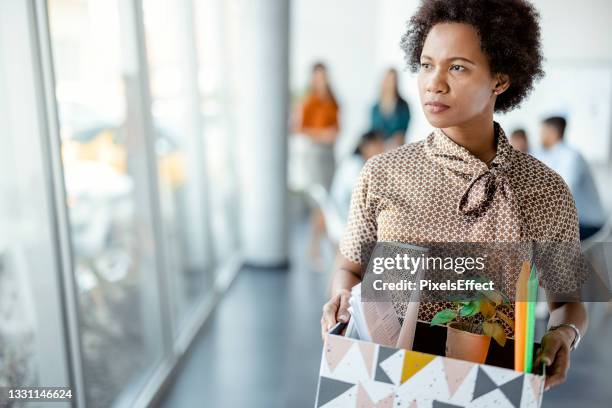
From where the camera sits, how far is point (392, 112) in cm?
541

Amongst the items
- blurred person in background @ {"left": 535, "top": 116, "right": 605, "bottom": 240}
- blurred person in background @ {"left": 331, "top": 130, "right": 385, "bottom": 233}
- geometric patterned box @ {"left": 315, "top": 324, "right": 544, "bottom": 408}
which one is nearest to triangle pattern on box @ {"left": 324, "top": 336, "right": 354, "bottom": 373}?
geometric patterned box @ {"left": 315, "top": 324, "right": 544, "bottom": 408}

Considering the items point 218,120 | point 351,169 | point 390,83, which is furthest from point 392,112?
point 218,120

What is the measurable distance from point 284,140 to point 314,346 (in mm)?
1919

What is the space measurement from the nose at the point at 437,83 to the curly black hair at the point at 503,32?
104 millimetres

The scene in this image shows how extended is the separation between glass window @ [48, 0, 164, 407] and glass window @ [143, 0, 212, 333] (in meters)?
0.26

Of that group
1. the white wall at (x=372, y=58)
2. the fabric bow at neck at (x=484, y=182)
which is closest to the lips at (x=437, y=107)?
the fabric bow at neck at (x=484, y=182)

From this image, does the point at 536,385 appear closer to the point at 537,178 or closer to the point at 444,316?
the point at 444,316

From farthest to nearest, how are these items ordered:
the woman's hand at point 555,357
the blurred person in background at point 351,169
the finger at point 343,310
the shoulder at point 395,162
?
the blurred person in background at point 351,169
the shoulder at point 395,162
the finger at point 343,310
the woman's hand at point 555,357

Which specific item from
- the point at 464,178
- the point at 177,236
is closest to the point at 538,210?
the point at 464,178

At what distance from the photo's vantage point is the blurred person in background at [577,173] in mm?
3402

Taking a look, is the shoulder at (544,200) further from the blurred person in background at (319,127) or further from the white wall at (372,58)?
the blurred person in background at (319,127)

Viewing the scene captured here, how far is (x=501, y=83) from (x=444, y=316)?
51 centimetres

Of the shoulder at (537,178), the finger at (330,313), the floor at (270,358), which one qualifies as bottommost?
the floor at (270,358)

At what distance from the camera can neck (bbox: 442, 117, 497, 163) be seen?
4.09ft
